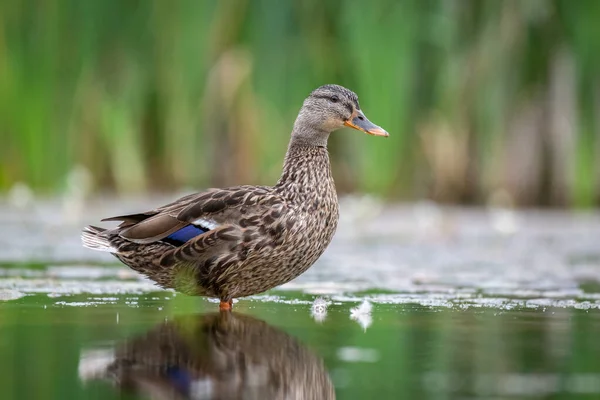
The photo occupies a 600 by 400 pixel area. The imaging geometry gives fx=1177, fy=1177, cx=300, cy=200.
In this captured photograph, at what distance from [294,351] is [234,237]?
65.1 inches

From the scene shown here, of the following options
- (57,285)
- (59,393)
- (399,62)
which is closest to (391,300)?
A: (57,285)

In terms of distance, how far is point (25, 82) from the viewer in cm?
1035

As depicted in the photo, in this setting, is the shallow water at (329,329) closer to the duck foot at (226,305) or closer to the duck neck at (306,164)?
the duck foot at (226,305)

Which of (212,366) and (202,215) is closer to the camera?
(212,366)

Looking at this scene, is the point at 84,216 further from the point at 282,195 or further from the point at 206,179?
the point at 282,195

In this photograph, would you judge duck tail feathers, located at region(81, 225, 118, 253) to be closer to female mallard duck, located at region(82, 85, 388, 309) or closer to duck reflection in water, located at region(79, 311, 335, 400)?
female mallard duck, located at region(82, 85, 388, 309)

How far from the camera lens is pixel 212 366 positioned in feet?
12.6

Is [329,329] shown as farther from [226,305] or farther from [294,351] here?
[226,305]

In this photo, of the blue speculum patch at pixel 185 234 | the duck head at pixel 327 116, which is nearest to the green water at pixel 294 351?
the blue speculum patch at pixel 185 234

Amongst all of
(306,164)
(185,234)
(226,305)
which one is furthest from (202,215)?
(306,164)

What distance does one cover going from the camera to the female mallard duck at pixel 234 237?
18.9ft

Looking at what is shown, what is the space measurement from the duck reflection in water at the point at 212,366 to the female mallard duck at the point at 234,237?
38.1 inches

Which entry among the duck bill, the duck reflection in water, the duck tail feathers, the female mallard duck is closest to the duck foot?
the female mallard duck

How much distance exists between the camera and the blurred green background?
33.3 ft
